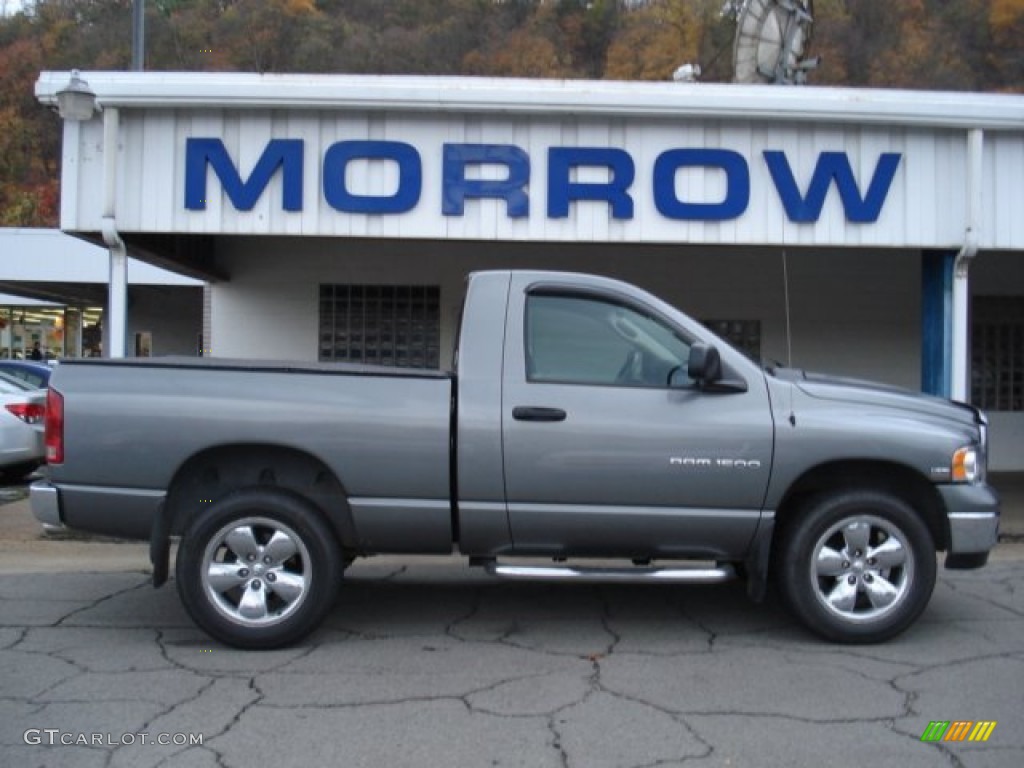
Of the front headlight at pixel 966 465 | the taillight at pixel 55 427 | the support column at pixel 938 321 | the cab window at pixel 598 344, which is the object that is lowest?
the front headlight at pixel 966 465

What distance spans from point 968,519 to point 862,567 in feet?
2.07

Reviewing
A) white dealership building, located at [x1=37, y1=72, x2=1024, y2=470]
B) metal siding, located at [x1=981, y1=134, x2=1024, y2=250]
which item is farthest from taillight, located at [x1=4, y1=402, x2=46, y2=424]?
metal siding, located at [x1=981, y1=134, x2=1024, y2=250]

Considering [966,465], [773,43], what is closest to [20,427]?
[773,43]

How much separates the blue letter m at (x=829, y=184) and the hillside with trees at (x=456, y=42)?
85.6 ft

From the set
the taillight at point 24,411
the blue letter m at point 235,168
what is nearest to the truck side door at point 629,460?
the blue letter m at point 235,168

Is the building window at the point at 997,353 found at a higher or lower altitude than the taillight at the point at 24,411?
higher

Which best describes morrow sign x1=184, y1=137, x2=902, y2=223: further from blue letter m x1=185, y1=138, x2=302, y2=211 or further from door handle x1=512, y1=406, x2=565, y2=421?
door handle x1=512, y1=406, x2=565, y2=421

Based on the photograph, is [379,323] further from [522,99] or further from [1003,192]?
[1003,192]

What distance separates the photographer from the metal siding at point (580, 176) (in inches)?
355

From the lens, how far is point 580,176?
9070 mm

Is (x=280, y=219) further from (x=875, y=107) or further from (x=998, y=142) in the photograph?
(x=998, y=142)

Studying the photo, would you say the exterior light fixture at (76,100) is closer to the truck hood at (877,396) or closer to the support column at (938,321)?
the truck hood at (877,396)

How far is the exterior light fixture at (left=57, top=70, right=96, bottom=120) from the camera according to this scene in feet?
27.6

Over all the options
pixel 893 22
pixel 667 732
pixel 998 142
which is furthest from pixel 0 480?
pixel 893 22
